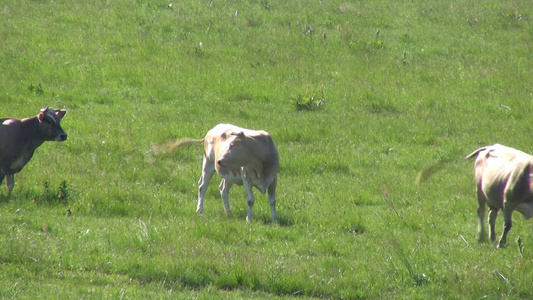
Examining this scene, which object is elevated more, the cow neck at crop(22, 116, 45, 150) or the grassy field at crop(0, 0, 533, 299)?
the cow neck at crop(22, 116, 45, 150)

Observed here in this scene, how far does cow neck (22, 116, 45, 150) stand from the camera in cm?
1438

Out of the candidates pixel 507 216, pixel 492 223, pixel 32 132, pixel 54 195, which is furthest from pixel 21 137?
pixel 507 216

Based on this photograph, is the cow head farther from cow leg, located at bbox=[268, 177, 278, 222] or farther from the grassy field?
cow leg, located at bbox=[268, 177, 278, 222]

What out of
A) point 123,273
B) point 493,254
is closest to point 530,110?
point 493,254

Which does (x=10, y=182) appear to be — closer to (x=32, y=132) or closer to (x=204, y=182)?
(x=32, y=132)

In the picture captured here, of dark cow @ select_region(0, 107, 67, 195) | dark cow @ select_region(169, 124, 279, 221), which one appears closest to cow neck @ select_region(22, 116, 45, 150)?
dark cow @ select_region(0, 107, 67, 195)

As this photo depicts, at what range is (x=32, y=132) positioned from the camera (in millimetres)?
14453

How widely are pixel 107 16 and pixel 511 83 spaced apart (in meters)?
12.1

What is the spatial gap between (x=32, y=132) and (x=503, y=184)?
766 cm

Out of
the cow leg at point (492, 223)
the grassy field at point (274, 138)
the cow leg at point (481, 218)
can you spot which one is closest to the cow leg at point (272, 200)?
the grassy field at point (274, 138)

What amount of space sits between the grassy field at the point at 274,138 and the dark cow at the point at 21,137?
0.36m

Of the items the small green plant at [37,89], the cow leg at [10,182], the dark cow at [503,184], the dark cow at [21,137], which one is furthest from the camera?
the small green plant at [37,89]

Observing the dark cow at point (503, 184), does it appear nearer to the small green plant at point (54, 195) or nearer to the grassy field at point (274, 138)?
the grassy field at point (274, 138)

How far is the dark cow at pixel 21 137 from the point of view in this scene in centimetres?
1392
